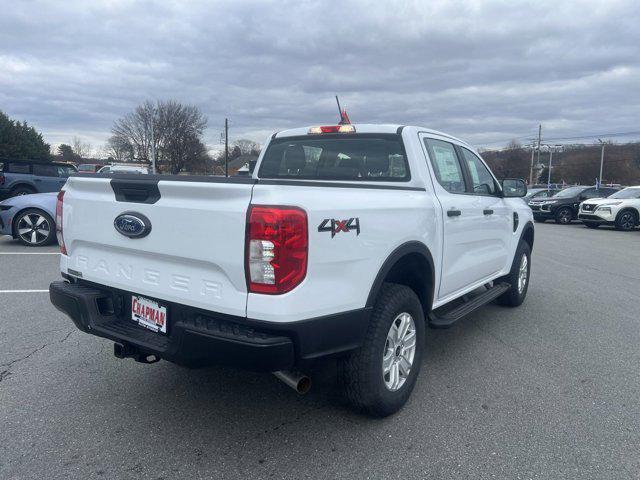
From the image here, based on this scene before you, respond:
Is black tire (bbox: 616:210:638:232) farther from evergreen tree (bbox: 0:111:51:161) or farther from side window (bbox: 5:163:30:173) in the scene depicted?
evergreen tree (bbox: 0:111:51:161)

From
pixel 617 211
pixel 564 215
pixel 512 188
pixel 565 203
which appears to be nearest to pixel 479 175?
pixel 512 188

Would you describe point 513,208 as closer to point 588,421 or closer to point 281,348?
point 588,421

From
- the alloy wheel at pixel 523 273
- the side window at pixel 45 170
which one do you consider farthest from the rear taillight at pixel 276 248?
the side window at pixel 45 170

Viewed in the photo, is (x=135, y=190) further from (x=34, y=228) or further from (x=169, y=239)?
(x=34, y=228)

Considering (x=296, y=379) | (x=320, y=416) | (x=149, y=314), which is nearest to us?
(x=296, y=379)

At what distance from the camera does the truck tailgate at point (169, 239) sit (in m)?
2.52

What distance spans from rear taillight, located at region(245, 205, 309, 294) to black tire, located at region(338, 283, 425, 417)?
71 cm

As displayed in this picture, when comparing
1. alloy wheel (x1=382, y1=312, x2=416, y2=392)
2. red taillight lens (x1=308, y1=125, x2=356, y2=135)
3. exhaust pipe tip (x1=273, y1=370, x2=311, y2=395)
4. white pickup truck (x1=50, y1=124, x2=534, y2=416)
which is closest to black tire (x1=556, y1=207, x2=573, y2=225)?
white pickup truck (x1=50, y1=124, x2=534, y2=416)

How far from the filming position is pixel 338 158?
14.1 ft

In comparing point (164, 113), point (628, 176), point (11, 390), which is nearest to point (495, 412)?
point (11, 390)

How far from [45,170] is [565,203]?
19272 mm

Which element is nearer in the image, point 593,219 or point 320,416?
point 320,416

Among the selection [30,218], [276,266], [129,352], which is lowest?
[129,352]

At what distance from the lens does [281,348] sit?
2.44 meters
